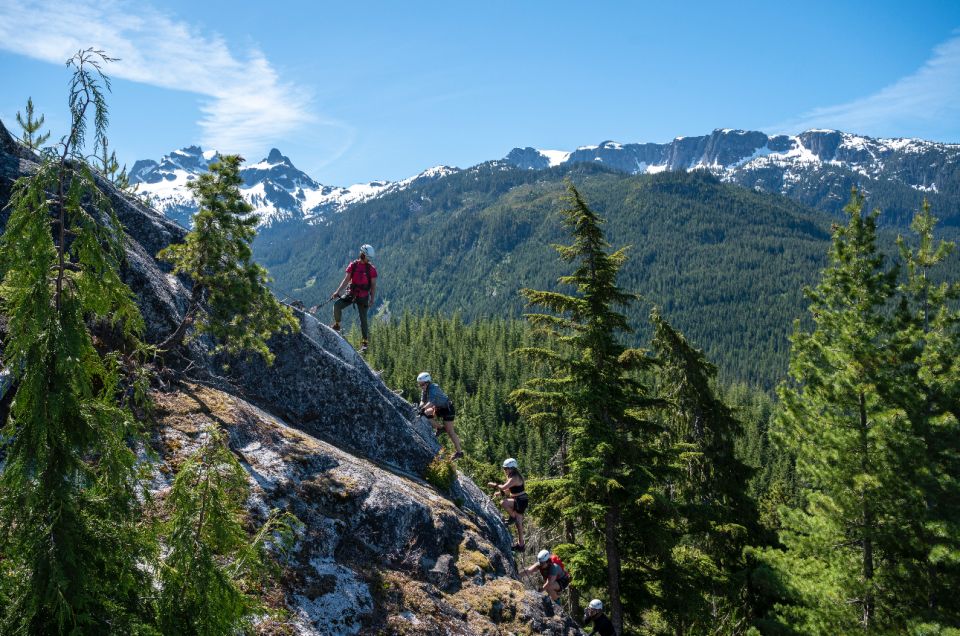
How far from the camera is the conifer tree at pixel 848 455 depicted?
49.4ft

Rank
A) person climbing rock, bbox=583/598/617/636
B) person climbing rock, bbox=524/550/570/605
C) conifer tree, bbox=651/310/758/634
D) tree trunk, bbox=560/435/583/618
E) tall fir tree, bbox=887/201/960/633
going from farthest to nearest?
conifer tree, bbox=651/310/758/634 < tree trunk, bbox=560/435/583/618 < tall fir tree, bbox=887/201/960/633 < person climbing rock, bbox=583/598/617/636 < person climbing rock, bbox=524/550/570/605

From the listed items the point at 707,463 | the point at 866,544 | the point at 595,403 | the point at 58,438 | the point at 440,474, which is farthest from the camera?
the point at 707,463

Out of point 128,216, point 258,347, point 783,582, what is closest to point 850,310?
point 783,582

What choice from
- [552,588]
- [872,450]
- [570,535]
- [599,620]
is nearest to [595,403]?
[570,535]

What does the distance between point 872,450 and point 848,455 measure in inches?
24.0

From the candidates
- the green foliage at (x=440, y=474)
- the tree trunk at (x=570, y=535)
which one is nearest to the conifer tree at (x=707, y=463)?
the tree trunk at (x=570, y=535)

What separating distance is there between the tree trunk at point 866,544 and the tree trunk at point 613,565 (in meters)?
6.83

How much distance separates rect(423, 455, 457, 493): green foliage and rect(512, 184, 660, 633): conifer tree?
339cm

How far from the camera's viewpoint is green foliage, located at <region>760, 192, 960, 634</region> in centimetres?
1481

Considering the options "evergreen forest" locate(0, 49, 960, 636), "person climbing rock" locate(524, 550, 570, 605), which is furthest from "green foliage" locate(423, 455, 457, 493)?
"person climbing rock" locate(524, 550, 570, 605)

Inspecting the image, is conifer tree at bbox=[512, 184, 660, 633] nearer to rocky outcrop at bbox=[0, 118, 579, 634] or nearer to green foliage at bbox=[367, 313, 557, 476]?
rocky outcrop at bbox=[0, 118, 579, 634]

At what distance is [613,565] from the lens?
15.1 meters

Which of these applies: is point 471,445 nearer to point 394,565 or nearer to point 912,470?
point 912,470

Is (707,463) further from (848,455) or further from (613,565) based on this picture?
(613,565)
